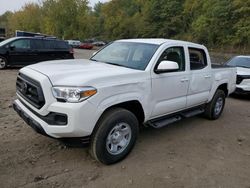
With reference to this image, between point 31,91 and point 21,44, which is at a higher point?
point 21,44

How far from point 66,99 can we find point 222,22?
43.3 m

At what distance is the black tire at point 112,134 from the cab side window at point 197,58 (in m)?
1.98

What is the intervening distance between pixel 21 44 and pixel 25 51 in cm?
38

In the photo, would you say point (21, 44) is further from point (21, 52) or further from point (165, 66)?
point (165, 66)

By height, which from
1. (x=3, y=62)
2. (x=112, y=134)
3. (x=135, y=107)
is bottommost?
(x=112, y=134)

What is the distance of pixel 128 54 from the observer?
189 inches

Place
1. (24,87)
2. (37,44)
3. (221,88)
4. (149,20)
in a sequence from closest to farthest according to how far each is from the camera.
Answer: (24,87), (221,88), (37,44), (149,20)

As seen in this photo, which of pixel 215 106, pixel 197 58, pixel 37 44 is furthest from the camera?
pixel 37 44

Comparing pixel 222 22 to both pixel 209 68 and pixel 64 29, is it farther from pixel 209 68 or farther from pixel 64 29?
pixel 209 68

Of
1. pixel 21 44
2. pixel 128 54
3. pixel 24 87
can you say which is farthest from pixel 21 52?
pixel 24 87

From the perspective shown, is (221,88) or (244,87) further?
(244,87)

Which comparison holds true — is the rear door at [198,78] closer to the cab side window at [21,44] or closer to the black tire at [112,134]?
the black tire at [112,134]

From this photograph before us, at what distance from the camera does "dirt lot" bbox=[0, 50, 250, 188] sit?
3566 millimetres

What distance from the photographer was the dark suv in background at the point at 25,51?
12.4m
